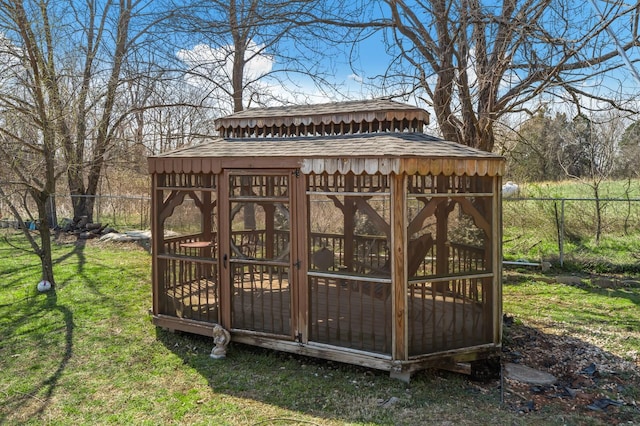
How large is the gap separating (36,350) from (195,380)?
2.25 metres

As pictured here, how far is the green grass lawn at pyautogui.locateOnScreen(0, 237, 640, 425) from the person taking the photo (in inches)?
161

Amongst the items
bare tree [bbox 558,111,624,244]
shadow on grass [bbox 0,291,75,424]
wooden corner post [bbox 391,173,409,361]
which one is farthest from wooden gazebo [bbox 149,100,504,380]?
bare tree [bbox 558,111,624,244]

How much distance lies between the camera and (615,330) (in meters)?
6.38

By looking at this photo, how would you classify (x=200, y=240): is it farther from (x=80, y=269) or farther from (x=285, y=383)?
(x=80, y=269)

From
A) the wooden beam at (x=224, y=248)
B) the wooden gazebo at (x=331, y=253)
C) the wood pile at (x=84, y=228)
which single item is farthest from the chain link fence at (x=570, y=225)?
the wood pile at (x=84, y=228)

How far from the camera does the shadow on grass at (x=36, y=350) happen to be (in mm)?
4324

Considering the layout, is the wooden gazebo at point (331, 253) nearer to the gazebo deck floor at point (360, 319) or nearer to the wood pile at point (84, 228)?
the gazebo deck floor at point (360, 319)

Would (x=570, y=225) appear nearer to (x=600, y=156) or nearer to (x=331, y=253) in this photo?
(x=600, y=156)

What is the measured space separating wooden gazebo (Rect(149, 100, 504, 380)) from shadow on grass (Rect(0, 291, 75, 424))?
1.19 m

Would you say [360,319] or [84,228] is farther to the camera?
[84,228]

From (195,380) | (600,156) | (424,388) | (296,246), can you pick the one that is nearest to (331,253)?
(296,246)

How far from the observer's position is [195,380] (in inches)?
191

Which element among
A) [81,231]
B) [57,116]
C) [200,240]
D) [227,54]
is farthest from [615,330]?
[81,231]

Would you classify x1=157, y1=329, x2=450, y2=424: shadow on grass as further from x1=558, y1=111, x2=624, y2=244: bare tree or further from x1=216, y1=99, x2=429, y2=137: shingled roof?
x1=558, y1=111, x2=624, y2=244: bare tree
